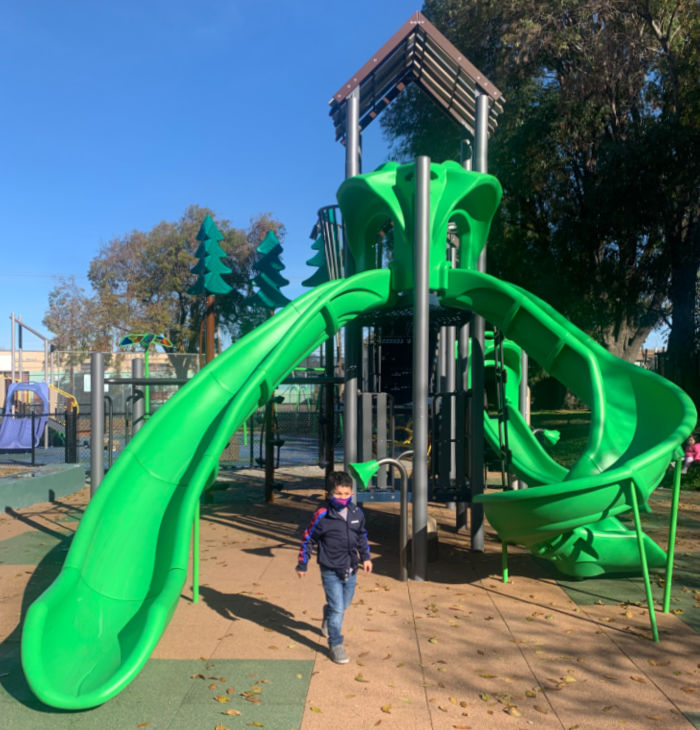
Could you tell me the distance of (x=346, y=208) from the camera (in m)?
8.43

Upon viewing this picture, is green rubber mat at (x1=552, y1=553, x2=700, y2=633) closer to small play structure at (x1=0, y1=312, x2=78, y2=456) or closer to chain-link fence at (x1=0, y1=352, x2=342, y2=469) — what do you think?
chain-link fence at (x1=0, y1=352, x2=342, y2=469)

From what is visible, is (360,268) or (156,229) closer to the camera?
(360,268)

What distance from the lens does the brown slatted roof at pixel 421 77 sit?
912 centimetres

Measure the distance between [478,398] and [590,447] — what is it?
1.96 metres

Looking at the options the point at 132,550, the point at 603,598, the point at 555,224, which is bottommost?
the point at 603,598

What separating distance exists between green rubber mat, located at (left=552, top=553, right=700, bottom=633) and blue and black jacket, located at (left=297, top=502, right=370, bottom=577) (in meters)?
2.62

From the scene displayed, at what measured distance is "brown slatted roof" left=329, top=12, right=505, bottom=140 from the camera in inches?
359

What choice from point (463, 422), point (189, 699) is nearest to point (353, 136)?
point (463, 422)

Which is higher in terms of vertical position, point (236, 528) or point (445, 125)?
point (445, 125)

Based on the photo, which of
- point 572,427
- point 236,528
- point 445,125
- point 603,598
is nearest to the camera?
point 603,598

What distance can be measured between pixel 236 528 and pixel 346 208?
4785 mm

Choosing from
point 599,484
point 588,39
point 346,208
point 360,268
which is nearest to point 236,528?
point 360,268

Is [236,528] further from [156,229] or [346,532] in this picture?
[156,229]

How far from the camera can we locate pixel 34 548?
855 centimetres
